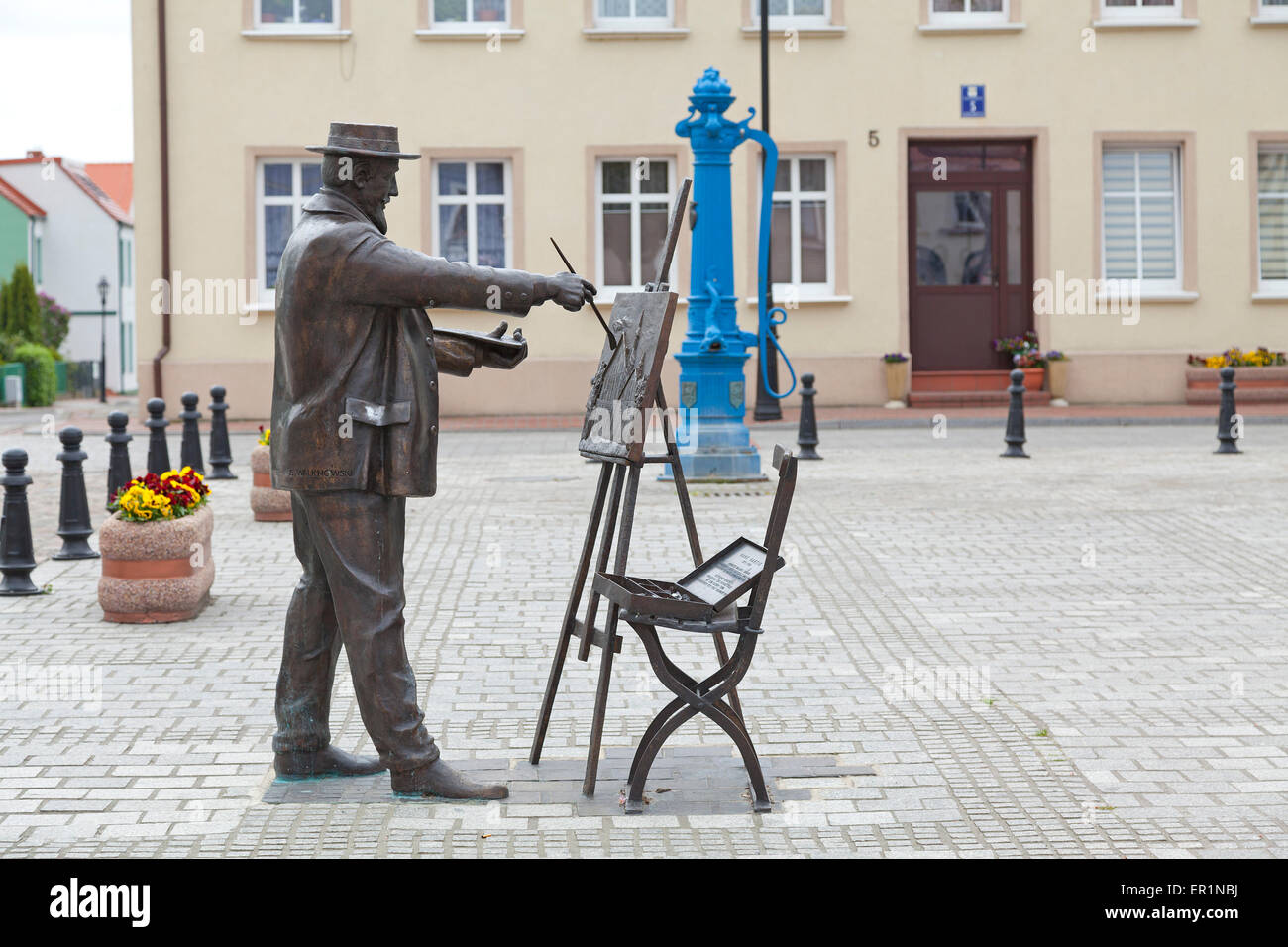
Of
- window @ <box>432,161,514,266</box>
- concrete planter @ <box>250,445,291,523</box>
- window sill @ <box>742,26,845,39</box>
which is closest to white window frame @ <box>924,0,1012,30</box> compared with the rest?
window sill @ <box>742,26,845,39</box>

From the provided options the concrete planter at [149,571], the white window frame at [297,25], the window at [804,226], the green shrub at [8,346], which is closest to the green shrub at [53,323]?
the green shrub at [8,346]

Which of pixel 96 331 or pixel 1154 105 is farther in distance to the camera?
pixel 96 331

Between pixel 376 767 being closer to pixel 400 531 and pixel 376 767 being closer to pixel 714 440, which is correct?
pixel 400 531

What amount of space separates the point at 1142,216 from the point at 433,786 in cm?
2093

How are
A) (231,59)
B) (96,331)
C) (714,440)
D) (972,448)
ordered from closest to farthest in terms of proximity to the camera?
(714,440) < (972,448) < (231,59) < (96,331)

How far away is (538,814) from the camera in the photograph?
5.38 metres

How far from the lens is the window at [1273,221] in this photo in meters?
24.6

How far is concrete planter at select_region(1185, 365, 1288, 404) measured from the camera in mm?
23266

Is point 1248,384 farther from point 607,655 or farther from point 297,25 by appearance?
point 607,655

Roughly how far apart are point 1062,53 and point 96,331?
129 feet

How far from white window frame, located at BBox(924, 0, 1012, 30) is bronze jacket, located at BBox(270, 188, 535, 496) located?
19.8m

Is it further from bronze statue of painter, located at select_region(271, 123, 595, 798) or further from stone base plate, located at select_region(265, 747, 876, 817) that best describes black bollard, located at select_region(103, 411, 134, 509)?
bronze statue of painter, located at select_region(271, 123, 595, 798)

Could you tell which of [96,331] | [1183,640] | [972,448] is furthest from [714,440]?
[96,331]

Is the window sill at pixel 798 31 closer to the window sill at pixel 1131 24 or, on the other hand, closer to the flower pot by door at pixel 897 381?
the window sill at pixel 1131 24
